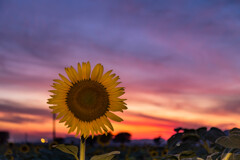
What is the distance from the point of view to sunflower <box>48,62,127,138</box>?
3.43m

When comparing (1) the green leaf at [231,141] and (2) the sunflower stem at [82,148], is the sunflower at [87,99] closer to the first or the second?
(2) the sunflower stem at [82,148]

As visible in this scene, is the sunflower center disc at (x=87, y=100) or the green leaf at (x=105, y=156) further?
the sunflower center disc at (x=87, y=100)

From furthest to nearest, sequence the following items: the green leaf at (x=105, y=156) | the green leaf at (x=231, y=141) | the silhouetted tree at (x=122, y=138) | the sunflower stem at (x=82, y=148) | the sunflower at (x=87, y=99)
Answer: the silhouetted tree at (x=122, y=138), the sunflower at (x=87, y=99), the sunflower stem at (x=82, y=148), the green leaf at (x=105, y=156), the green leaf at (x=231, y=141)

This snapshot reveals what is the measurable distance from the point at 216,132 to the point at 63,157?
2186 mm

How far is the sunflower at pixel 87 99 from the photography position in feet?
11.3

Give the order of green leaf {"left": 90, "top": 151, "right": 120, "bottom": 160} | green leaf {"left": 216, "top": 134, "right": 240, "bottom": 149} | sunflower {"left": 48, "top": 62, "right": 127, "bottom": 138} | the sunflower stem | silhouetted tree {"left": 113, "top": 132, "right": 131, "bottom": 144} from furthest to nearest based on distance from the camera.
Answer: silhouetted tree {"left": 113, "top": 132, "right": 131, "bottom": 144}, sunflower {"left": 48, "top": 62, "right": 127, "bottom": 138}, the sunflower stem, green leaf {"left": 90, "top": 151, "right": 120, "bottom": 160}, green leaf {"left": 216, "top": 134, "right": 240, "bottom": 149}

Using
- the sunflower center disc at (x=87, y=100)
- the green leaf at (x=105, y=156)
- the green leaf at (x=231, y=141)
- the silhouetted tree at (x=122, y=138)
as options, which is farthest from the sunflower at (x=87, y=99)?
the silhouetted tree at (x=122, y=138)

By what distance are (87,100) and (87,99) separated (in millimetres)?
16

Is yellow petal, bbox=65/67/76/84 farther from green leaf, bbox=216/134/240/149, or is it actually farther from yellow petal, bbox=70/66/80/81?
green leaf, bbox=216/134/240/149

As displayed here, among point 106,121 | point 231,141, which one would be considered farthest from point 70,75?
point 231,141

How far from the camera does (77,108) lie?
135 inches

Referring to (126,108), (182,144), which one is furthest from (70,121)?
(182,144)

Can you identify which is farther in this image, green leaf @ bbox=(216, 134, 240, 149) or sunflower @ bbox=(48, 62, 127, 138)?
sunflower @ bbox=(48, 62, 127, 138)

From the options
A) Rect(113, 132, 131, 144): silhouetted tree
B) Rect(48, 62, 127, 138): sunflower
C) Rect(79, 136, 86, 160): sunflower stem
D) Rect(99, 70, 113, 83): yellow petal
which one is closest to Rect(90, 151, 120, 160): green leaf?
Rect(79, 136, 86, 160): sunflower stem
